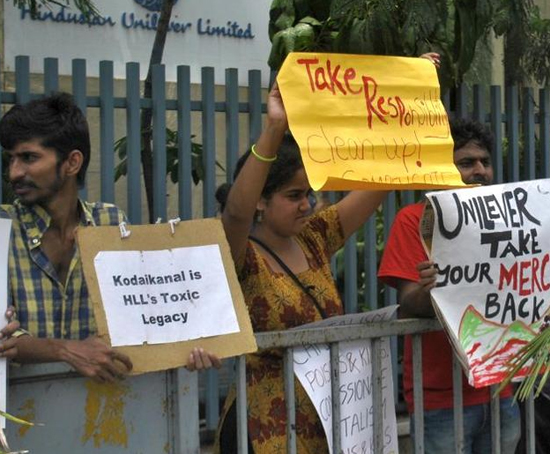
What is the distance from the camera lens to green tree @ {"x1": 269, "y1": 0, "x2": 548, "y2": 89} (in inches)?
193

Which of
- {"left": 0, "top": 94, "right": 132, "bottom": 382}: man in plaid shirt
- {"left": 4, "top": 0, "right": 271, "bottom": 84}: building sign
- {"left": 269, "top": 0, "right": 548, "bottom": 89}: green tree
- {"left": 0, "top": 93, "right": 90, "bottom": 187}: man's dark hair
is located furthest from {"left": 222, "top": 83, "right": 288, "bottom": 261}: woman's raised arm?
{"left": 4, "top": 0, "right": 271, "bottom": 84}: building sign

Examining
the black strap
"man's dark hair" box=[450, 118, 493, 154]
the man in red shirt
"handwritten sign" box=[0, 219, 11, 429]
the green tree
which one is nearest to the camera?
"handwritten sign" box=[0, 219, 11, 429]

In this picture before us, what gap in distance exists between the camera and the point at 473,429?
3.93 meters

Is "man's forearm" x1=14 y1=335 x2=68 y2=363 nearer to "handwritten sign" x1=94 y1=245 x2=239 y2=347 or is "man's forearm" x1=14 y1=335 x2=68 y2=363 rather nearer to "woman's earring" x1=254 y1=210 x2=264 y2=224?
"handwritten sign" x1=94 y1=245 x2=239 y2=347

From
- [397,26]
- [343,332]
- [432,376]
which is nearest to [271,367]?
[343,332]

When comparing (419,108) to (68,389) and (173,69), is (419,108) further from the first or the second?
(173,69)

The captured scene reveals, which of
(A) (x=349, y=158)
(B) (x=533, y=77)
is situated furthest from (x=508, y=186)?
(B) (x=533, y=77)

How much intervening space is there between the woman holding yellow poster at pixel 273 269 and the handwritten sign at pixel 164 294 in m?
0.20

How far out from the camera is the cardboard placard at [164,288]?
3047 millimetres

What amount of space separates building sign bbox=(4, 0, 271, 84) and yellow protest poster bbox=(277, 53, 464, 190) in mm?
4179

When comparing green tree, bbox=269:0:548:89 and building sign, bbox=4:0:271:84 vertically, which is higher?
building sign, bbox=4:0:271:84

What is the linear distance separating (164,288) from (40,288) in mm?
349

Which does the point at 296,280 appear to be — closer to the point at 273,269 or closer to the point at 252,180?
the point at 273,269

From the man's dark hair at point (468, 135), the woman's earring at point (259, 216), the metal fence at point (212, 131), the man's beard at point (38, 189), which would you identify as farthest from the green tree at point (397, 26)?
the man's beard at point (38, 189)
